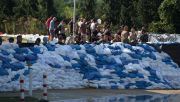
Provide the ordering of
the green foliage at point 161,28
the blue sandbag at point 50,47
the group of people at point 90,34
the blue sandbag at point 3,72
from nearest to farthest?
the blue sandbag at point 3,72
the blue sandbag at point 50,47
the group of people at point 90,34
the green foliage at point 161,28

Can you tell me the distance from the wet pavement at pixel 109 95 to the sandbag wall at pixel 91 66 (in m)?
0.98

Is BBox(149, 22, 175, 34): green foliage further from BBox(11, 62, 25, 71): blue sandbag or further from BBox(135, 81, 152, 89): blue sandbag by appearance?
BBox(11, 62, 25, 71): blue sandbag

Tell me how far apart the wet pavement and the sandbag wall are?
3.23 ft

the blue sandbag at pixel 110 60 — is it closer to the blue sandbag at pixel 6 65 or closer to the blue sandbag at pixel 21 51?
the blue sandbag at pixel 21 51

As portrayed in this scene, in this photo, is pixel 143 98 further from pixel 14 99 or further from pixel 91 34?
pixel 91 34

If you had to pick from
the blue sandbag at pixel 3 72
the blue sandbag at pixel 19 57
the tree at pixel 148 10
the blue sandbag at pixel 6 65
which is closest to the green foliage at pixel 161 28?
the tree at pixel 148 10

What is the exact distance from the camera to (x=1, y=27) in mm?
59719

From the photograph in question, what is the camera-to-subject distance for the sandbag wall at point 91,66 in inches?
923

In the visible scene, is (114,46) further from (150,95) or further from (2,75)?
(2,75)

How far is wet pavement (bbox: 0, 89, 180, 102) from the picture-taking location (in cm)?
2048

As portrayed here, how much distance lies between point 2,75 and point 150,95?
5905mm

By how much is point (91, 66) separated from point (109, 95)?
355cm

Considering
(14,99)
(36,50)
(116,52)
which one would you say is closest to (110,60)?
(116,52)

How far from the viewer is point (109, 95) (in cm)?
2223
